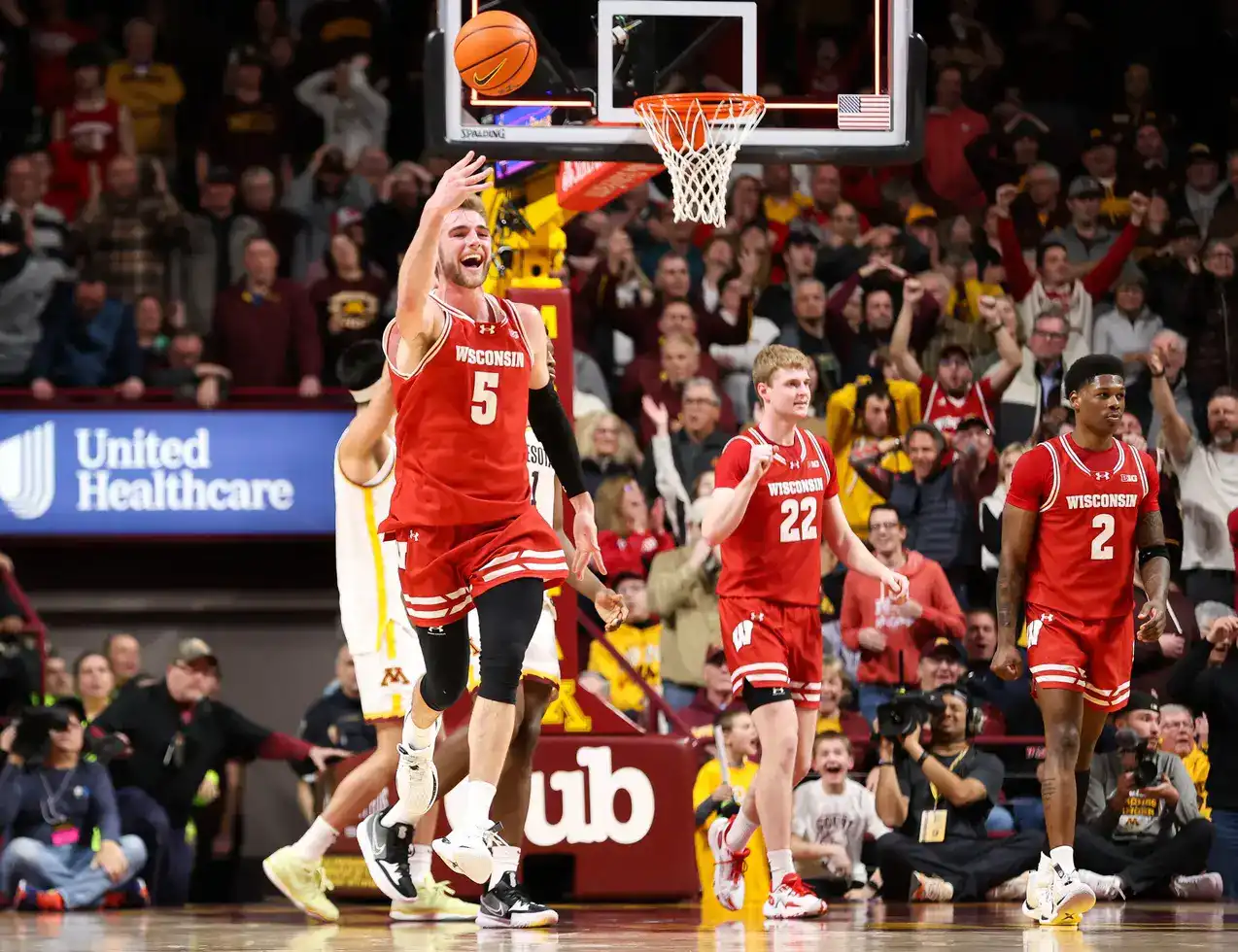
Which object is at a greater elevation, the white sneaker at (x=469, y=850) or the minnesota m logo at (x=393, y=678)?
the minnesota m logo at (x=393, y=678)

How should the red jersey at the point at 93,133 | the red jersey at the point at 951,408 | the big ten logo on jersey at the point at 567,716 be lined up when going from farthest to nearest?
the red jersey at the point at 93,133, the red jersey at the point at 951,408, the big ten logo on jersey at the point at 567,716

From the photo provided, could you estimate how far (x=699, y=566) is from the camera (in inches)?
522

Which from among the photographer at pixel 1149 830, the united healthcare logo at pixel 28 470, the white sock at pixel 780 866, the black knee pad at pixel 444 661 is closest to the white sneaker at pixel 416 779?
the black knee pad at pixel 444 661

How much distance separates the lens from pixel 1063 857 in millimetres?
8164

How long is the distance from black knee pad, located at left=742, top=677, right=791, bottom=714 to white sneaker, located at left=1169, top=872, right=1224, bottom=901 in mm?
4022

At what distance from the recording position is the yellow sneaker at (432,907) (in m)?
8.27

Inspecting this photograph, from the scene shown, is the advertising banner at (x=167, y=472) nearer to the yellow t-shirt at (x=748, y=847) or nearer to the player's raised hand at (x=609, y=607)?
the yellow t-shirt at (x=748, y=847)

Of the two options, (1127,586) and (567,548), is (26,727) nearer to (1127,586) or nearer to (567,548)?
(567,548)

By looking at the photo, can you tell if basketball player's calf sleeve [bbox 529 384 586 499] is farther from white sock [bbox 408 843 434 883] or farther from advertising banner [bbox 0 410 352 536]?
advertising banner [bbox 0 410 352 536]

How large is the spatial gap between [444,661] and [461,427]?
864 millimetres

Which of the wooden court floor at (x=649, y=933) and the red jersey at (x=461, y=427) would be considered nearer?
the wooden court floor at (x=649, y=933)

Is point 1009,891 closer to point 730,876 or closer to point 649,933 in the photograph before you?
point 730,876

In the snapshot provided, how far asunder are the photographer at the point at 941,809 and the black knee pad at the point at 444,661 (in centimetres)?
439

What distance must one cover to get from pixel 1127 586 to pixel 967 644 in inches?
177
